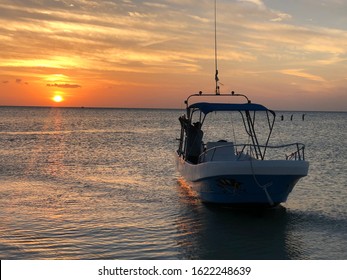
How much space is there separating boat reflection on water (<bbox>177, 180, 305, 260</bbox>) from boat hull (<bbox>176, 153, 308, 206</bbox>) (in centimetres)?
49

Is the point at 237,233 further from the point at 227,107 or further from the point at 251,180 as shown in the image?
the point at 227,107

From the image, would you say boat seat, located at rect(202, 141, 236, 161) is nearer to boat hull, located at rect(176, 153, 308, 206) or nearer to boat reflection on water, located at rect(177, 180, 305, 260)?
boat hull, located at rect(176, 153, 308, 206)

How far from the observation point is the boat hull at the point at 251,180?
1494cm

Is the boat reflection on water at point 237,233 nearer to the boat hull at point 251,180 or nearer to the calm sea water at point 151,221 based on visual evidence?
the calm sea water at point 151,221

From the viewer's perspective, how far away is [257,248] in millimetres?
12133

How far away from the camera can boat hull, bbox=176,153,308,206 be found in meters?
14.9

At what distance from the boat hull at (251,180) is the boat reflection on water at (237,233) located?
1.61 ft

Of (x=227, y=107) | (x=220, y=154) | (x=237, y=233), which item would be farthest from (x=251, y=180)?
(x=227, y=107)

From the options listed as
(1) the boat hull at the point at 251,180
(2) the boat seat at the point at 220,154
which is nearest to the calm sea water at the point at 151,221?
(1) the boat hull at the point at 251,180

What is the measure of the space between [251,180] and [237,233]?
2.11m

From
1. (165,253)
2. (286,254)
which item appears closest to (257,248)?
(286,254)

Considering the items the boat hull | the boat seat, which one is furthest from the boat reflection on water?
the boat seat

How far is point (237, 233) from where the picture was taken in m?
13.6
